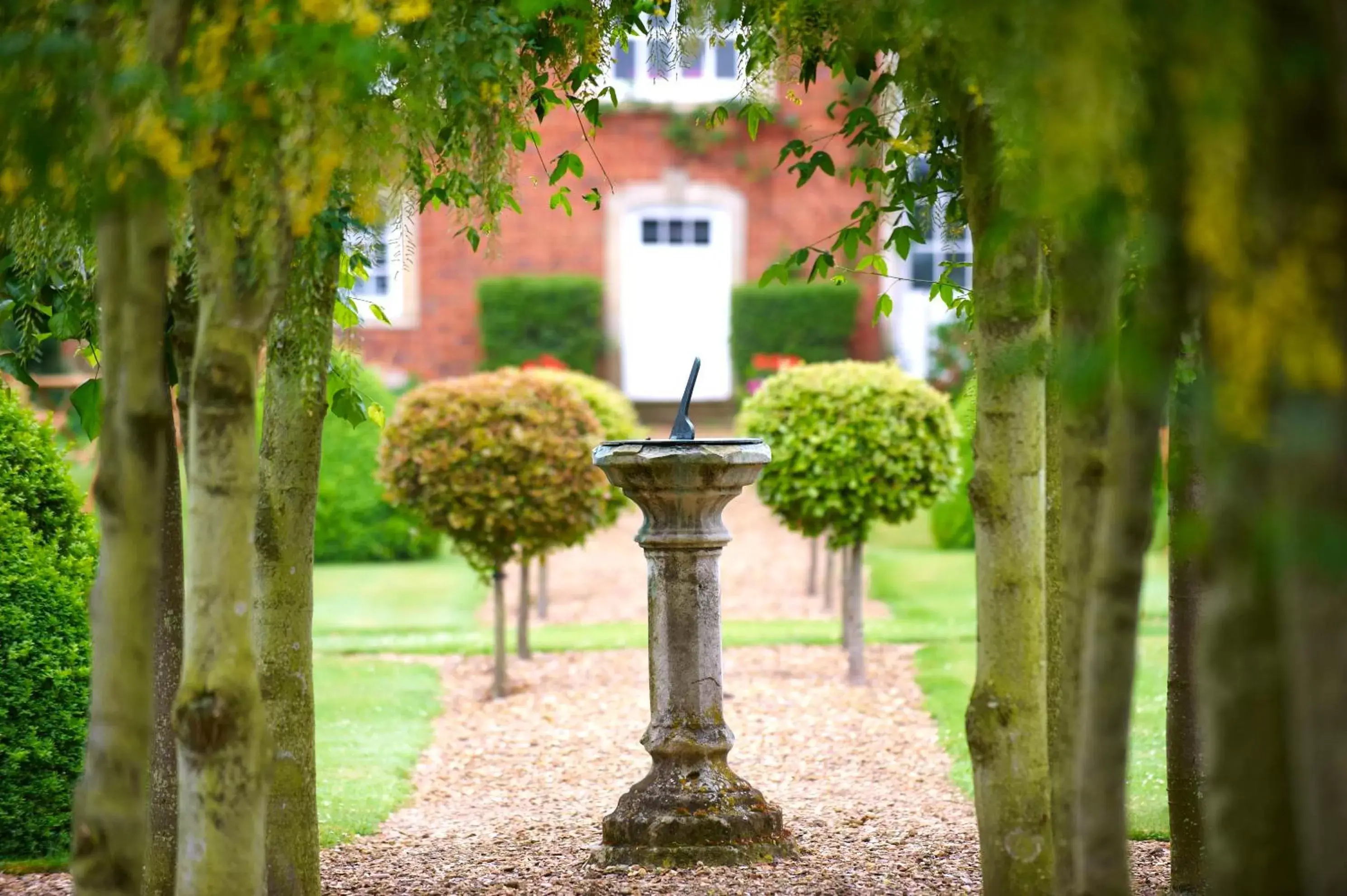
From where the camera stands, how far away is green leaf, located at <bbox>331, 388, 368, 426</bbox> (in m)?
4.16

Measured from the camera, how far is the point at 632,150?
17.4m

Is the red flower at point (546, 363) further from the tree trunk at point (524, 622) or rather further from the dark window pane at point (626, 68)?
the dark window pane at point (626, 68)

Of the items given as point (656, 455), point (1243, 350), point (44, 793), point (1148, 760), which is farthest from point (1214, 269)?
point (1148, 760)

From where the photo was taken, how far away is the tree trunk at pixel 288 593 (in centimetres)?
384

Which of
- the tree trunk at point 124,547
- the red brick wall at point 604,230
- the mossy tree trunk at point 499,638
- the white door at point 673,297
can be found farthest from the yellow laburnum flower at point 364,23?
the white door at point 673,297

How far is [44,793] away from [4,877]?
285 mm

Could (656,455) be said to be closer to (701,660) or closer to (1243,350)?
(701,660)

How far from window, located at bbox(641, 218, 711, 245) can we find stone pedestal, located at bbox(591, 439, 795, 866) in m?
13.1

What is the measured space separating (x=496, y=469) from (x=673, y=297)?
366 inches

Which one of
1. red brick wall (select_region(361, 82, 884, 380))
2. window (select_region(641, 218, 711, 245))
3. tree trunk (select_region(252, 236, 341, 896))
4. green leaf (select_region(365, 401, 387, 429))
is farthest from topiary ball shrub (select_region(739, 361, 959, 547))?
window (select_region(641, 218, 711, 245))

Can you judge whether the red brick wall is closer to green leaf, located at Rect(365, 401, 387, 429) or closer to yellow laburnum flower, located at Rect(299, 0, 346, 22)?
green leaf, located at Rect(365, 401, 387, 429)

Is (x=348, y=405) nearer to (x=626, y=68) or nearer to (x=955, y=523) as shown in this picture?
(x=955, y=523)

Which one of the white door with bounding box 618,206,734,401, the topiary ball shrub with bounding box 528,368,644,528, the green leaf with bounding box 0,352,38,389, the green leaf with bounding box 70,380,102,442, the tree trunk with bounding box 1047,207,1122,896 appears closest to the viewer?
the tree trunk with bounding box 1047,207,1122,896

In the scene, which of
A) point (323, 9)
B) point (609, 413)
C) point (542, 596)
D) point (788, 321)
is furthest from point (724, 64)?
point (323, 9)
